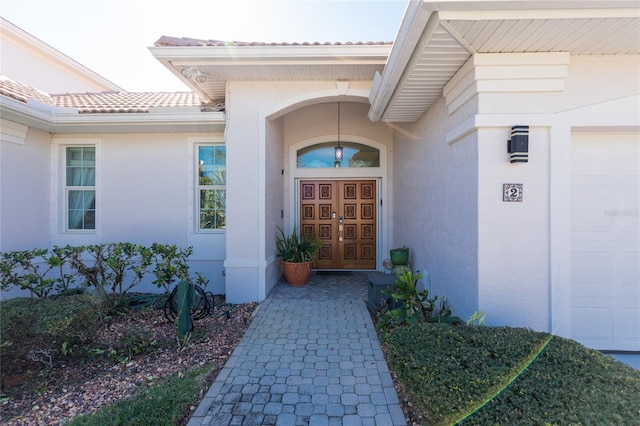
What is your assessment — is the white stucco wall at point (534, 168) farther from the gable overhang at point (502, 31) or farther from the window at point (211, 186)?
the window at point (211, 186)

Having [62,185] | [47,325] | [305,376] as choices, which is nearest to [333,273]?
[305,376]

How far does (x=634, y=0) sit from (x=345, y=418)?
13.1ft

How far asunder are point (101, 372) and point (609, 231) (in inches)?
226

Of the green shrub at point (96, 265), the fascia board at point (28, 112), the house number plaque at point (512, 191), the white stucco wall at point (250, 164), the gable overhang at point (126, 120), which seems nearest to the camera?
the house number plaque at point (512, 191)

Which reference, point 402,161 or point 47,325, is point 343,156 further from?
point 47,325

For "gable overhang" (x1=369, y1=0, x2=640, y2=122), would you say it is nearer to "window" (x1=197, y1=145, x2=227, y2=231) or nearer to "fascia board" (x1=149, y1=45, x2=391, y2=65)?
"fascia board" (x1=149, y1=45, x2=391, y2=65)

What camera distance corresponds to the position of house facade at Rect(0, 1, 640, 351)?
3.11 meters

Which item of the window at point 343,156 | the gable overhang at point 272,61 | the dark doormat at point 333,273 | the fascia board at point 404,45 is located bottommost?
the dark doormat at point 333,273

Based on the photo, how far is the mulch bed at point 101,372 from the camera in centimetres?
257

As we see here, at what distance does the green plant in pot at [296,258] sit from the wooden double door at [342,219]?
3.94 feet

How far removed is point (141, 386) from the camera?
2.84 m

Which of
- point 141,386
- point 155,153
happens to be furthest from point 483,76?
point 155,153


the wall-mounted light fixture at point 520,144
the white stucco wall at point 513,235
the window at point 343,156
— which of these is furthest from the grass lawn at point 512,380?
the window at point 343,156

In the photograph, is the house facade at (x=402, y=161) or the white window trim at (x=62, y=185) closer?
the house facade at (x=402, y=161)
